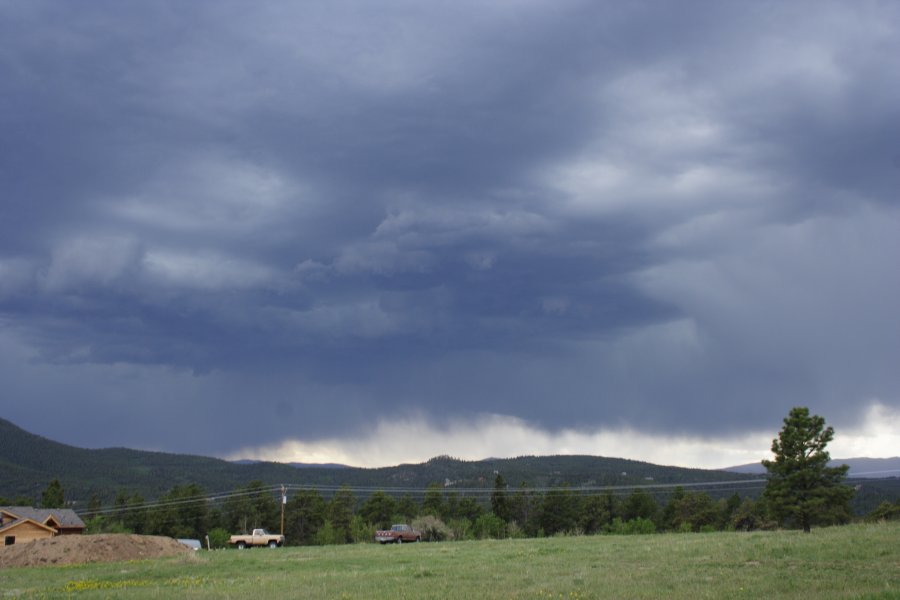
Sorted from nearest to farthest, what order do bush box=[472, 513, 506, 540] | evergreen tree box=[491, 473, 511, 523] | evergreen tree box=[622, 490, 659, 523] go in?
bush box=[472, 513, 506, 540] → evergreen tree box=[491, 473, 511, 523] → evergreen tree box=[622, 490, 659, 523]

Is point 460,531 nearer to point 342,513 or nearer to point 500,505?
point 500,505

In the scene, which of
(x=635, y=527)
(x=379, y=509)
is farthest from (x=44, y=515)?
(x=635, y=527)

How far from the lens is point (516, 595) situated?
22.8 m

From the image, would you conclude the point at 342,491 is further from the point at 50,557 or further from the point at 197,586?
the point at 197,586

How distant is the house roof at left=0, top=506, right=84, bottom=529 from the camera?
98.8m

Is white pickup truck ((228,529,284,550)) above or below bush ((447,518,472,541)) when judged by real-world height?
above

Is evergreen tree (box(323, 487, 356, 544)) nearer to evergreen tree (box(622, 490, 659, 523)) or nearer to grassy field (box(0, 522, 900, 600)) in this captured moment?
evergreen tree (box(622, 490, 659, 523))

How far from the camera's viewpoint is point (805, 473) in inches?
1933

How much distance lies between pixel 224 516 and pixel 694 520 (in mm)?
79415

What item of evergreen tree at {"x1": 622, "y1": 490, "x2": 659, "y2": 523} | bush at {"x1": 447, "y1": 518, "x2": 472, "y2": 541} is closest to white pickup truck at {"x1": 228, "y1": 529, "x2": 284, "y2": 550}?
bush at {"x1": 447, "y1": 518, "x2": 472, "y2": 541}

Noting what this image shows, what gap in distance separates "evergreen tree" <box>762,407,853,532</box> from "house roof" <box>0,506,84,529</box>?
294ft

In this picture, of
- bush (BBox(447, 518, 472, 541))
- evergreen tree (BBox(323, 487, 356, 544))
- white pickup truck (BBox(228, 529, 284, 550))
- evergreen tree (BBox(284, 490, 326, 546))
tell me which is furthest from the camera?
evergreen tree (BBox(284, 490, 326, 546))

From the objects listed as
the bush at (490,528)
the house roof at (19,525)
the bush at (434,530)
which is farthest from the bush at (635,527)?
the house roof at (19,525)

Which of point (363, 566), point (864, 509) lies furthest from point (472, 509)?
point (363, 566)
